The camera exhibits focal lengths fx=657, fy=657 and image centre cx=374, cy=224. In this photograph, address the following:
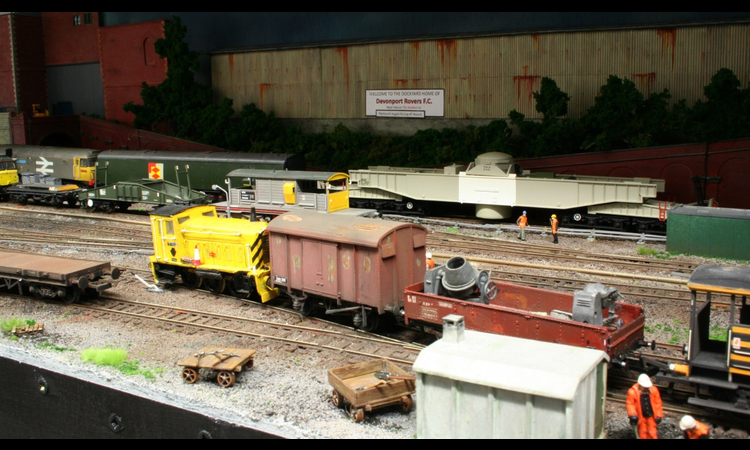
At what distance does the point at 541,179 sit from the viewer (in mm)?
26844

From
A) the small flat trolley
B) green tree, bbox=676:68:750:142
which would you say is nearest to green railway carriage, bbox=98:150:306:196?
the small flat trolley

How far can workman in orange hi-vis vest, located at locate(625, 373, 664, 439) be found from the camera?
→ 31.7 feet

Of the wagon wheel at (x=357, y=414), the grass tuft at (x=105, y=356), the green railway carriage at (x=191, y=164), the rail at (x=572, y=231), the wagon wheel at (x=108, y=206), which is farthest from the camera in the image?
A: the green railway carriage at (x=191, y=164)

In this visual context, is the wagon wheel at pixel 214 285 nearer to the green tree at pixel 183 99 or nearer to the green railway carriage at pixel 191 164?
the green railway carriage at pixel 191 164

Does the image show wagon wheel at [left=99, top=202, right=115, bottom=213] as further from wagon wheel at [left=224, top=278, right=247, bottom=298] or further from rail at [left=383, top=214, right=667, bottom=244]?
wagon wheel at [left=224, top=278, right=247, bottom=298]

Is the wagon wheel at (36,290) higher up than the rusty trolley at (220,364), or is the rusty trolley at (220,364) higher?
the wagon wheel at (36,290)

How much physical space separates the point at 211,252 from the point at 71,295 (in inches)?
156

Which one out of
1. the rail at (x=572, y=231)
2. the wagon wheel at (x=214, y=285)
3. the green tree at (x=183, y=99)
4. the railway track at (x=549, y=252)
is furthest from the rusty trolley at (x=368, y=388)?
the green tree at (x=183, y=99)

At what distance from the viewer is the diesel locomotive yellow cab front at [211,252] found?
17.7 metres

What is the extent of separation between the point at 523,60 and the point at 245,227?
855 inches

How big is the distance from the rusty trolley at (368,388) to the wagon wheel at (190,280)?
341 inches

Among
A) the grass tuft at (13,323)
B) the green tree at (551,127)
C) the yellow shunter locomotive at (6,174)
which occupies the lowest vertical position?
the grass tuft at (13,323)

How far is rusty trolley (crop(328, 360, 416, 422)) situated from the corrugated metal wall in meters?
24.9
